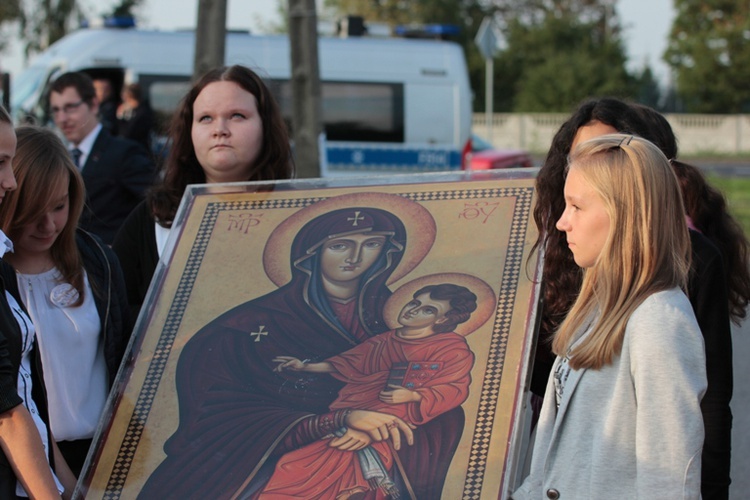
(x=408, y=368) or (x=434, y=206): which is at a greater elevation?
(x=434, y=206)

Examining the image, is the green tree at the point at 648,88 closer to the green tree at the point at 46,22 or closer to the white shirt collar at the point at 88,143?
the green tree at the point at 46,22

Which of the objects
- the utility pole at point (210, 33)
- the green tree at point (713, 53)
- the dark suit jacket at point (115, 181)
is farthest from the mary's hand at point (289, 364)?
the green tree at point (713, 53)

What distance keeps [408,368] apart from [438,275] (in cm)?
30

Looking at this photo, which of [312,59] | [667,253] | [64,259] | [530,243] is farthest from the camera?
[312,59]

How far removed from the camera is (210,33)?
314 inches

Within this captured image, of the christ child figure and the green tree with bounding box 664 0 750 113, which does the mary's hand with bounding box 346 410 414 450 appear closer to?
the christ child figure

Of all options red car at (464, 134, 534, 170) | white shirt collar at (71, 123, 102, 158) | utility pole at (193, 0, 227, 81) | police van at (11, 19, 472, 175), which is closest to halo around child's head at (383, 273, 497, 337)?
white shirt collar at (71, 123, 102, 158)

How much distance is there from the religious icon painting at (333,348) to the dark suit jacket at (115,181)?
2.55 m

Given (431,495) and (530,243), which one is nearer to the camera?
(431,495)

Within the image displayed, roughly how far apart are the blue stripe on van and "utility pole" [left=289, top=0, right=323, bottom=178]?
548 cm

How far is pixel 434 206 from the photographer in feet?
9.52

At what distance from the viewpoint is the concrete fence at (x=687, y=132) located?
39.9 meters

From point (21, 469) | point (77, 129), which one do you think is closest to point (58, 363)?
point (21, 469)

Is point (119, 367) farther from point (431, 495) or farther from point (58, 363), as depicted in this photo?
point (431, 495)
